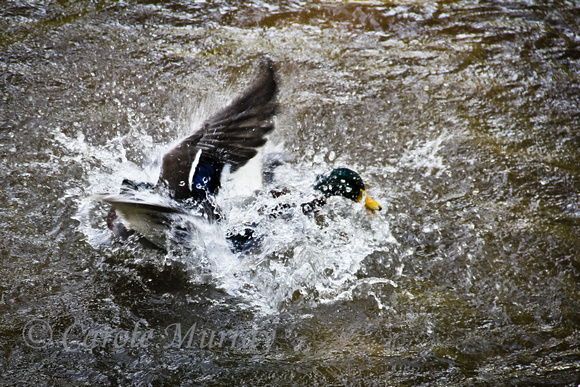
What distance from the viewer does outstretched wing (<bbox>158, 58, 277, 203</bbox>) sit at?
11.8 ft

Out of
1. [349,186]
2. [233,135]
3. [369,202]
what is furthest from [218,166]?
[369,202]

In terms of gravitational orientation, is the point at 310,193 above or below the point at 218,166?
below

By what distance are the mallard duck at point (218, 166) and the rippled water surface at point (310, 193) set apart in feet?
0.49

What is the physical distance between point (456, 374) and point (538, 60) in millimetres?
3735

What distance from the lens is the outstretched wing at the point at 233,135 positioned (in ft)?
11.8

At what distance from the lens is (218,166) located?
12.0 ft

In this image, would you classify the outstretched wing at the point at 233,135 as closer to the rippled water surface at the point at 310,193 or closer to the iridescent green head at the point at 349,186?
the rippled water surface at the point at 310,193

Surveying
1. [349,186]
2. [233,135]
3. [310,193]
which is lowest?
[310,193]

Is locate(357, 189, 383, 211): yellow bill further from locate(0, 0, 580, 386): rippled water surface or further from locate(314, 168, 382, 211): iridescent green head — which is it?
locate(0, 0, 580, 386): rippled water surface

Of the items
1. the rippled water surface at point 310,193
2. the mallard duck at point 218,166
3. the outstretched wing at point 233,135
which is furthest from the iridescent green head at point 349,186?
the outstretched wing at point 233,135

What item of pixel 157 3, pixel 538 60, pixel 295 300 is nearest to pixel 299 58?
pixel 157 3

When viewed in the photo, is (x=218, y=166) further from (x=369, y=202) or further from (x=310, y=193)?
(x=369, y=202)

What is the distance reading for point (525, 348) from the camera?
2.99 m

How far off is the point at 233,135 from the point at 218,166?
252mm
